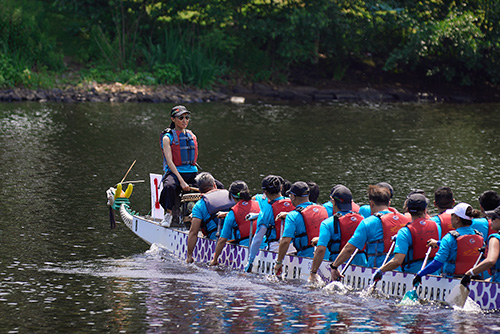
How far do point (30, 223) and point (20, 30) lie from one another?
30.4 m

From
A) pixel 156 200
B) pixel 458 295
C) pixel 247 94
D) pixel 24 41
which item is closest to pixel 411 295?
pixel 458 295

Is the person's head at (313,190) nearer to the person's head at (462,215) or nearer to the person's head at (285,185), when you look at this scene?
the person's head at (285,185)

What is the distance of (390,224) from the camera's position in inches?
484

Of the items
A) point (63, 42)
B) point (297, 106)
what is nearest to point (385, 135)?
point (297, 106)

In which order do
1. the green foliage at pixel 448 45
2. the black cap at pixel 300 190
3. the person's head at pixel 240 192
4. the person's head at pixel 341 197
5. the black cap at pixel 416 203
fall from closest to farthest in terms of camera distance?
the black cap at pixel 416 203, the person's head at pixel 341 197, the black cap at pixel 300 190, the person's head at pixel 240 192, the green foliage at pixel 448 45

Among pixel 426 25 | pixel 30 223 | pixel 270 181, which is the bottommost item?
pixel 30 223

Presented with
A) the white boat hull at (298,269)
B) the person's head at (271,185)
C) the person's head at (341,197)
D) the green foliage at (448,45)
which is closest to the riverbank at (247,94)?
the green foliage at (448,45)

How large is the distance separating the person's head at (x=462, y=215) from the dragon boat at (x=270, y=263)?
0.82 metres

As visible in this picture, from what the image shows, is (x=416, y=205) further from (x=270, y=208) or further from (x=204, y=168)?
(x=204, y=168)

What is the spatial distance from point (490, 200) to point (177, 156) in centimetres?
611

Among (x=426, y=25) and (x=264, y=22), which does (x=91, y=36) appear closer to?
(x=264, y=22)

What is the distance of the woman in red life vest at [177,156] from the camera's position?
15.5 m

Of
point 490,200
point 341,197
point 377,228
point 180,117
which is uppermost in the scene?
point 180,117

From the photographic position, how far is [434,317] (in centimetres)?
1178
